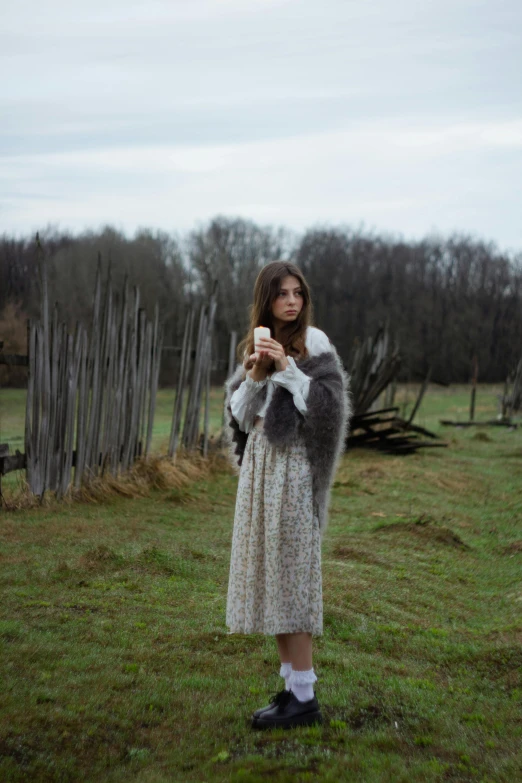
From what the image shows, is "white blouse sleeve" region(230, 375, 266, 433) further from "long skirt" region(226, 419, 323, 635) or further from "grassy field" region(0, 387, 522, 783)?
"grassy field" region(0, 387, 522, 783)

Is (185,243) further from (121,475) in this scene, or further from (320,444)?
(320,444)

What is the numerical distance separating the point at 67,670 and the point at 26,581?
1452 mm

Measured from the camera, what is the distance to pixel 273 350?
2.98 meters

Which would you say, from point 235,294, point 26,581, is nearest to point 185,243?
point 235,294

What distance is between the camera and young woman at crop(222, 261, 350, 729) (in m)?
3.01

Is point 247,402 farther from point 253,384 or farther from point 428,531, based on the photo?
point 428,531

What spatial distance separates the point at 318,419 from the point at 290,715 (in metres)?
1.06

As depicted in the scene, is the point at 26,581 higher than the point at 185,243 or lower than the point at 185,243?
lower

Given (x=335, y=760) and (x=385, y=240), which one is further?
(x=385, y=240)

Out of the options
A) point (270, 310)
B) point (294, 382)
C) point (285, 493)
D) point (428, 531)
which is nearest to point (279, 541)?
point (285, 493)

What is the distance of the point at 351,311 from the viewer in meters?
45.5

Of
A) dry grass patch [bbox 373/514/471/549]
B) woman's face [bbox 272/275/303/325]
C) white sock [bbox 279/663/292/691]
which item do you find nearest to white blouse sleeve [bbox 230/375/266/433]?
woman's face [bbox 272/275/303/325]

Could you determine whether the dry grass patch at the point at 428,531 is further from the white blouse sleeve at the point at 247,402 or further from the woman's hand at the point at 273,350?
the woman's hand at the point at 273,350

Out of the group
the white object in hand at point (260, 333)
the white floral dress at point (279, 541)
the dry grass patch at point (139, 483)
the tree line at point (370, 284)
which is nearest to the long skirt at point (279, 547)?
the white floral dress at point (279, 541)
